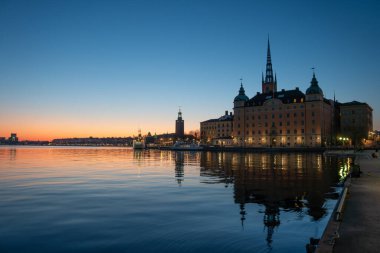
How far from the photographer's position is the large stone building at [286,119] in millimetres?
134125

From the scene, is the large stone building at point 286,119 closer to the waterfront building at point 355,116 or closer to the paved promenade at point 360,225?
the waterfront building at point 355,116

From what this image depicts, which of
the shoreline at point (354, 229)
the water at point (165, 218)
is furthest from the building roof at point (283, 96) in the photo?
the shoreline at point (354, 229)

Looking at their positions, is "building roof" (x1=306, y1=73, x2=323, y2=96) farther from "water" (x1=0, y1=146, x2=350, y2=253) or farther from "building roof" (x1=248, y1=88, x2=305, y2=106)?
"water" (x1=0, y1=146, x2=350, y2=253)

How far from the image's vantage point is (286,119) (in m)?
141

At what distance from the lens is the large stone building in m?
134

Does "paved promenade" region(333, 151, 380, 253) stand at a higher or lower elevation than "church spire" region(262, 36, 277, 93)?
lower

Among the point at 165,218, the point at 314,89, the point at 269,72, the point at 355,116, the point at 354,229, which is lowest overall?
the point at 165,218

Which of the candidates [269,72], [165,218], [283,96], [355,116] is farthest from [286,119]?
[165,218]

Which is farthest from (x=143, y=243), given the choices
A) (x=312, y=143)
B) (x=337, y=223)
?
(x=312, y=143)

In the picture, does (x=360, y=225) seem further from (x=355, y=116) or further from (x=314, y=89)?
(x=355, y=116)

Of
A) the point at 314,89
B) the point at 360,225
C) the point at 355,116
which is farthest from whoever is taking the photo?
the point at 355,116

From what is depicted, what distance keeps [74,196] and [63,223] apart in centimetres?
788

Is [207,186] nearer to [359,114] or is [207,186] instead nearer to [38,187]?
[38,187]

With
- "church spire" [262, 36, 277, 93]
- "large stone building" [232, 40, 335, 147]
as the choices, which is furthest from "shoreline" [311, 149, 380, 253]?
"church spire" [262, 36, 277, 93]
